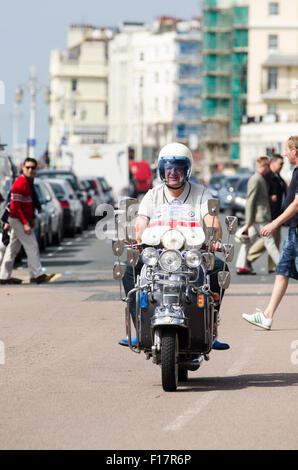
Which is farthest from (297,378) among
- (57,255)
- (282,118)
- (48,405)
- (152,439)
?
(282,118)

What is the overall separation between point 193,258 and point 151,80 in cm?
15691

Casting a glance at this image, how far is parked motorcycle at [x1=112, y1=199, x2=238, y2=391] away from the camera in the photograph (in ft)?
32.3

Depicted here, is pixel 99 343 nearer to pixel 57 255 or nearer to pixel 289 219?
pixel 289 219

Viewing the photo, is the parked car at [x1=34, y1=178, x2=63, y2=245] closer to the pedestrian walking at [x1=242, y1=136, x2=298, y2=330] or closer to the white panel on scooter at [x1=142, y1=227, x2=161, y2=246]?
the pedestrian walking at [x1=242, y1=136, x2=298, y2=330]

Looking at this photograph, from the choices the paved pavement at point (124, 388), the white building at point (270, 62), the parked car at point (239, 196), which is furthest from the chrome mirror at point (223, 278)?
the white building at point (270, 62)

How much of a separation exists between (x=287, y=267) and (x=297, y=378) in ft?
8.12

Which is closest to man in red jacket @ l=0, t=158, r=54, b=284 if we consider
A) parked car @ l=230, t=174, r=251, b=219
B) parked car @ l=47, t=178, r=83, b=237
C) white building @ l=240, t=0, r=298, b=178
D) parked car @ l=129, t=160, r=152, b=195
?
parked car @ l=47, t=178, r=83, b=237

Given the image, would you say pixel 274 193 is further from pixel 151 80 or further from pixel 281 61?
pixel 151 80

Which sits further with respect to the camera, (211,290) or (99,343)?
(99,343)

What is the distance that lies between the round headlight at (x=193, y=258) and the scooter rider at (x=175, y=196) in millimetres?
392

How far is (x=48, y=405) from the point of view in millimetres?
9328

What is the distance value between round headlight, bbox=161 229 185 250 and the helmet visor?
1.52 ft

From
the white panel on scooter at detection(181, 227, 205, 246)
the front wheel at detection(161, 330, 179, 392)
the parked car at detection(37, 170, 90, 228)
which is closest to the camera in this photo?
the front wheel at detection(161, 330, 179, 392)

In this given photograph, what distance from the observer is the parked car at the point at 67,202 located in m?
36.2
